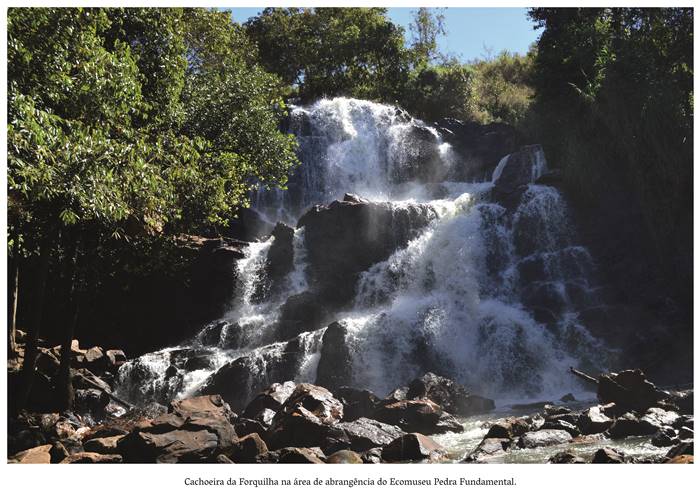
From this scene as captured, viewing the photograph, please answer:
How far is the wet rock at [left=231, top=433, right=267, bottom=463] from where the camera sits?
40.7 ft

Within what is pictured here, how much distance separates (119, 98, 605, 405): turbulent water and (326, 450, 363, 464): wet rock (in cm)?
959

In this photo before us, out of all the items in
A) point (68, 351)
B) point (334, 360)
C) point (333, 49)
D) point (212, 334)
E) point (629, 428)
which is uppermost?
point (333, 49)

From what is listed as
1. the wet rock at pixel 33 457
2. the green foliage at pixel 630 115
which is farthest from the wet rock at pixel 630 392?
the wet rock at pixel 33 457

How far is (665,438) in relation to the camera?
12844 millimetres

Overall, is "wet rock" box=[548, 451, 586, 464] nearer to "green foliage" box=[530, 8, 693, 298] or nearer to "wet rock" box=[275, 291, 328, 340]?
"wet rock" box=[275, 291, 328, 340]

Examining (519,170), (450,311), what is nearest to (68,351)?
(450,311)

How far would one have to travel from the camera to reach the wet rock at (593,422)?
14266mm

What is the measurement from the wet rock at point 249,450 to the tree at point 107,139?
4.66 meters

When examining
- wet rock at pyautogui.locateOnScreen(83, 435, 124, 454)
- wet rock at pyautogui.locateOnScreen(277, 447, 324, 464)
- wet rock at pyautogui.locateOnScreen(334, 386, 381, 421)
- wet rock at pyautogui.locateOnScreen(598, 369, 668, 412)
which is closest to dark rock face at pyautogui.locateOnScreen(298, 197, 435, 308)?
wet rock at pyautogui.locateOnScreen(334, 386, 381, 421)

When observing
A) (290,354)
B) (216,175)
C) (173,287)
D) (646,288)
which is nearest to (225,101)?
(216,175)

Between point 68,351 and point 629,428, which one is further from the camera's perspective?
point 68,351

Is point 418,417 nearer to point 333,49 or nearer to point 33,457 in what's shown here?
point 33,457

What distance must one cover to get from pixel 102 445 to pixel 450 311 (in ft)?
46.8

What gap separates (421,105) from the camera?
45.2 meters
